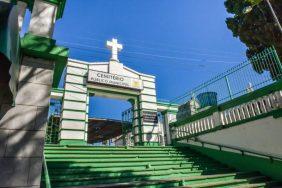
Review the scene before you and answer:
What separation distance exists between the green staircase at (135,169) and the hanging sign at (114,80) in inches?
187

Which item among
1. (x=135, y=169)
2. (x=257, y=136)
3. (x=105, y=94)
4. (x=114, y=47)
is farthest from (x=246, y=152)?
(x=114, y=47)

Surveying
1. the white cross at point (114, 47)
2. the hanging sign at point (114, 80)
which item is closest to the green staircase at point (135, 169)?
the hanging sign at point (114, 80)

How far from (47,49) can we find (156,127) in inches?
412

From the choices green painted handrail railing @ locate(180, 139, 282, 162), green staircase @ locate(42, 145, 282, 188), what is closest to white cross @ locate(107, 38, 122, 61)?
green staircase @ locate(42, 145, 282, 188)

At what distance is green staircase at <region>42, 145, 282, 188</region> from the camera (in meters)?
5.77

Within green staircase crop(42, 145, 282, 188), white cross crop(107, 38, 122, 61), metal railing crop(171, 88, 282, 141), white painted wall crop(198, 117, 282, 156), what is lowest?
green staircase crop(42, 145, 282, 188)

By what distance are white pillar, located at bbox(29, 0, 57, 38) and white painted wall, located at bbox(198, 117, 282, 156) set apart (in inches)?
273

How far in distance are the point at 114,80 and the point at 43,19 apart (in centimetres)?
908

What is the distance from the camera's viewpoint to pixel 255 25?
15.1m

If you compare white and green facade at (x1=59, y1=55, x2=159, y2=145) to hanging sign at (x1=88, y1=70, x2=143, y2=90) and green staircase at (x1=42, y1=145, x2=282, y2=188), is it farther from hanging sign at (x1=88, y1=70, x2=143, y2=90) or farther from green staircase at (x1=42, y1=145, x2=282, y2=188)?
green staircase at (x1=42, y1=145, x2=282, y2=188)

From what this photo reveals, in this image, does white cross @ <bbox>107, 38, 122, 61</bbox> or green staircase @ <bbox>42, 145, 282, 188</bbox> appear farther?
white cross @ <bbox>107, 38, 122, 61</bbox>

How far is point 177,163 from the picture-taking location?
827cm

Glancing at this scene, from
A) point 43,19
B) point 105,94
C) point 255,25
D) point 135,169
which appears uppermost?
point 255,25

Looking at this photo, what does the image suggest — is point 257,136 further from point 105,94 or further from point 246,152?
point 105,94
